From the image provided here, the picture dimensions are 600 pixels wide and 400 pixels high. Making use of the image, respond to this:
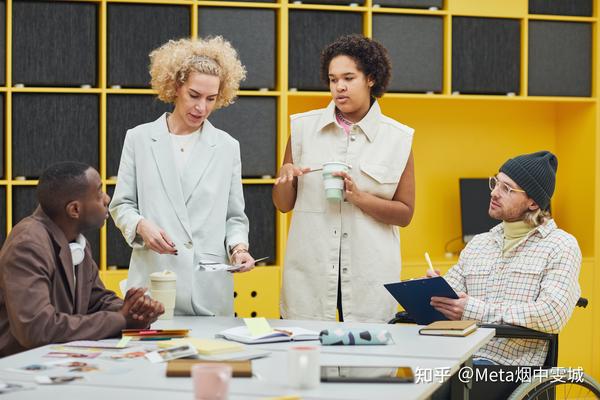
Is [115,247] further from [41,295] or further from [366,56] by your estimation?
[41,295]

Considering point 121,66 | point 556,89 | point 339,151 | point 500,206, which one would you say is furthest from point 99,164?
point 556,89

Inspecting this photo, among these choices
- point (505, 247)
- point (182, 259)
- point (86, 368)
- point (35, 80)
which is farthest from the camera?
point (35, 80)

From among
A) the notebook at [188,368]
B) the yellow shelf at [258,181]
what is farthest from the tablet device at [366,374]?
the yellow shelf at [258,181]

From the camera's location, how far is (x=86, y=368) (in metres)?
2.29

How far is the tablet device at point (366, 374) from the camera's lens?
220 centimetres

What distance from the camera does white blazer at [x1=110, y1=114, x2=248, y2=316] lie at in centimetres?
326

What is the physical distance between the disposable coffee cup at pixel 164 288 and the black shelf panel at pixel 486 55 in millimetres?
2841

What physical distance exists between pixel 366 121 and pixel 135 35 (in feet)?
5.83

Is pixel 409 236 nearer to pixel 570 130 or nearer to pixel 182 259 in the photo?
pixel 570 130

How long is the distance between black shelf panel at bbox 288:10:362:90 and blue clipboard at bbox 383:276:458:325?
6.99ft

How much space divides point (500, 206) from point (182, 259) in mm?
1172

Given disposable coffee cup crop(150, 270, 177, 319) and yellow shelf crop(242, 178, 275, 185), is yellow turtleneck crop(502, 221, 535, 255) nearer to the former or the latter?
disposable coffee cup crop(150, 270, 177, 319)

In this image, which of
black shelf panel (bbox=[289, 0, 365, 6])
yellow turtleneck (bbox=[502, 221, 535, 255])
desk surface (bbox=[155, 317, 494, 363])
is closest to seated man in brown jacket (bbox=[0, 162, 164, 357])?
desk surface (bbox=[155, 317, 494, 363])

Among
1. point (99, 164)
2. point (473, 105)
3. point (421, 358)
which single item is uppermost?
point (473, 105)
